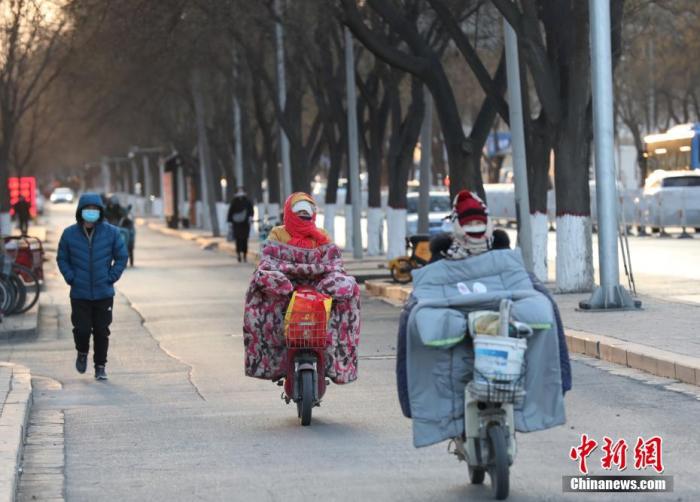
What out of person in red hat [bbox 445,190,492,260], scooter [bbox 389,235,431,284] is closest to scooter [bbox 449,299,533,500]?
person in red hat [bbox 445,190,492,260]

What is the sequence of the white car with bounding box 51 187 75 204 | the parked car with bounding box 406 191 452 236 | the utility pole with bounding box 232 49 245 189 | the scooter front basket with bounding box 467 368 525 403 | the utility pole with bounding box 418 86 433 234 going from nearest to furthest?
the scooter front basket with bounding box 467 368 525 403, the utility pole with bounding box 418 86 433 234, the parked car with bounding box 406 191 452 236, the utility pole with bounding box 232 49 245 189, the white car with bounding box 51 187 75 204

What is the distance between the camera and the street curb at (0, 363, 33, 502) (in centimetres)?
919

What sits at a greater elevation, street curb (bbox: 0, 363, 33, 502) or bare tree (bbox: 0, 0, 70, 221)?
bare tree (bbox: 0, 0, 70, 221)

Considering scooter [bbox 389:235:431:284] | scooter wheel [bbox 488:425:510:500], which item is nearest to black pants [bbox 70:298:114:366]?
scooter wheel [bbox 488:425:510:500]

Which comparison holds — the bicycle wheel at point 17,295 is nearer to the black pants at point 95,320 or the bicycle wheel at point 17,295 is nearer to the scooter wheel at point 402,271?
the scooter wheel at point 402,271

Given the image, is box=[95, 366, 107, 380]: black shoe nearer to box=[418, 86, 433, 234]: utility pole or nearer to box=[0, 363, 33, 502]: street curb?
box=[0, 363, 33, 502]: street curb

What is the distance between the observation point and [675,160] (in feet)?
186

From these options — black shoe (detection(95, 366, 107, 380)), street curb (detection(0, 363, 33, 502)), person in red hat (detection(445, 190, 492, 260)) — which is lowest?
black shoe (detection(95, 366, 107, 380))

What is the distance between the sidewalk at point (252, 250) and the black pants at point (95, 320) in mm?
15098

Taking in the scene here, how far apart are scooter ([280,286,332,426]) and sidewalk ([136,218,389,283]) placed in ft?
61.6

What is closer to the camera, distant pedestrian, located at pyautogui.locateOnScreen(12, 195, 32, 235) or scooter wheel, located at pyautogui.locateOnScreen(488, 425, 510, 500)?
scooter wheel, located at pyautogui.locateOnScreen(488, 425, 510, 500)

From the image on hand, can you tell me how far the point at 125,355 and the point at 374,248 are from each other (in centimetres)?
2152

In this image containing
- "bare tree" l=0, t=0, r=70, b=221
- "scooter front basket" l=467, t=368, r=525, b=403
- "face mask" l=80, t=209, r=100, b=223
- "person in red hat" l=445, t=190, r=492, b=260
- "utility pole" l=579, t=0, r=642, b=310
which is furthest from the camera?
"bare tree" l=0, t=0, r=70, b=221

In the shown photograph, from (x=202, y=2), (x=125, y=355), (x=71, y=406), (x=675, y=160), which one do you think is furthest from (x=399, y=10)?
(x=675, y=160)
